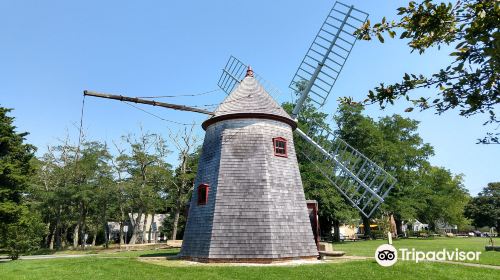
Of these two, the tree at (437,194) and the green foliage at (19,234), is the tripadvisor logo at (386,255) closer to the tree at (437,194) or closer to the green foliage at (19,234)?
the green foliage at (19,234)

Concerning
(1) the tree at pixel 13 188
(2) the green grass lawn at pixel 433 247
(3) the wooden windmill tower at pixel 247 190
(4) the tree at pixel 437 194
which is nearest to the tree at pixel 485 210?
(4) the tree at pixel 437 194

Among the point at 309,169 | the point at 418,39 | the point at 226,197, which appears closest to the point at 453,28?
the point at 418,39

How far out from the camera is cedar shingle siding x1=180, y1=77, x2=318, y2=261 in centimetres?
1372

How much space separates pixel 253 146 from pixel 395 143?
33.4 metres

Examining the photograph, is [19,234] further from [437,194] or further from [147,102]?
[437,194]

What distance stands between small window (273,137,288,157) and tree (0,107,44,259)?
554 inches

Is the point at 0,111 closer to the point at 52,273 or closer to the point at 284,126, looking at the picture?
the point at 52,273

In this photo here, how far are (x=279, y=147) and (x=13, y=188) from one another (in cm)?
1509

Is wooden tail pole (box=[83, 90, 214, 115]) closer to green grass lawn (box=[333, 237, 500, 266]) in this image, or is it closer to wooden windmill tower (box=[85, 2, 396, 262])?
wooden windmill tower (box=[85, 2, 396, 262])

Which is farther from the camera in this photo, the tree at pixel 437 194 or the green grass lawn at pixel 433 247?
the tree at pixel 437 194

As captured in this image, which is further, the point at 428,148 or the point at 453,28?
the point at 428,148

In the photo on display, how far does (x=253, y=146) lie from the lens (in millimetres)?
15195

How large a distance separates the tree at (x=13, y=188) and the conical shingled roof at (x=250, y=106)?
11214 millimetres

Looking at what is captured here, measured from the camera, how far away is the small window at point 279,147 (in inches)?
614
